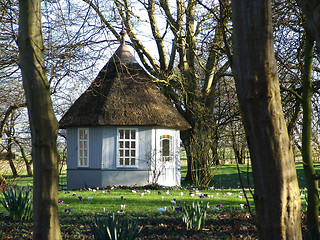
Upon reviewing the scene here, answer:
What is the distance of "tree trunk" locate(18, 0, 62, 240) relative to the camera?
4.11 metres

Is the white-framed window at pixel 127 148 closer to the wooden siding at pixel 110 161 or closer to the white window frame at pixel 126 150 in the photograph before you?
the white window frame at pixel 126 150

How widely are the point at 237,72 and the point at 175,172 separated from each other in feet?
47.4

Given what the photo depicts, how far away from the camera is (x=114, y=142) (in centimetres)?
1578

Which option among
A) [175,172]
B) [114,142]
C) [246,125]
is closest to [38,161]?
[246,125]

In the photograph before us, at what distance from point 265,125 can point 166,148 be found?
14709 mm

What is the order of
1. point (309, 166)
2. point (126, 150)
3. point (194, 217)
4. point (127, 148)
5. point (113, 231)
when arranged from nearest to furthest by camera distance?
1. point (113, 231)
2. point (309, 166)
3. point (194, 217)
4. point (127, 148)
5. point (126, 150)

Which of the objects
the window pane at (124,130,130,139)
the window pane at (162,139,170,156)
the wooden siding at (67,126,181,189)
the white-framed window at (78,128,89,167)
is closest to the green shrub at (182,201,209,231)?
the wooden siding at (67,126,181,189)

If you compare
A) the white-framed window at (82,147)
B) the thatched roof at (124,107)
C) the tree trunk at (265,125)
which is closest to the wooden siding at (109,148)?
the thatched roof at (124,107)

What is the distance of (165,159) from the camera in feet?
54.4

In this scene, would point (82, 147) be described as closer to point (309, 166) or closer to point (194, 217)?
point (194, 217)

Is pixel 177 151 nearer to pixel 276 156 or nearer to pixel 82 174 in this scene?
pixel 82 174

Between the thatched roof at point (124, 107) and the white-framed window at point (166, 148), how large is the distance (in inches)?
22.5

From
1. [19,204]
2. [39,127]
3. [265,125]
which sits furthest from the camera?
Result: [19,204]

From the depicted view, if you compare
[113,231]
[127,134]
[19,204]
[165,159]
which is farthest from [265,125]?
[165,159]
